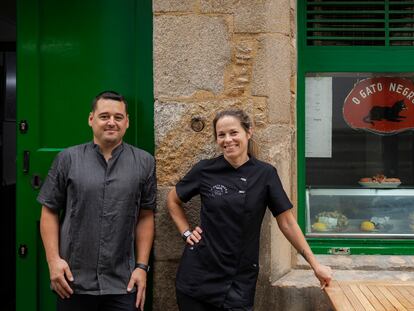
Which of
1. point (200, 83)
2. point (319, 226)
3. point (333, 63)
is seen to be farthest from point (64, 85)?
point (319, 226)

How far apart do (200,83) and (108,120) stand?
75 cm

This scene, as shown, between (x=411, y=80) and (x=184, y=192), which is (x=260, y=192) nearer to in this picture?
(x=184, y=192)

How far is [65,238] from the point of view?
2.49 m

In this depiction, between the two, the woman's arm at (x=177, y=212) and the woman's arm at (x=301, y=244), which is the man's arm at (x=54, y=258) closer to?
the woman's arm at (x=177, y=212)

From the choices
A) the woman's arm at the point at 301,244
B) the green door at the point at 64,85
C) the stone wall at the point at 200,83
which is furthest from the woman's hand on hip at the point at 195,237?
the green door at the point at 64,85

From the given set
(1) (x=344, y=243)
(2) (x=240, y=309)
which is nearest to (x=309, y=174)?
(1) (x=344, y=243)

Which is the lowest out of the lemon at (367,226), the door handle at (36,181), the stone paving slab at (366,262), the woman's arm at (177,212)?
the stone paving slab at (366,262)

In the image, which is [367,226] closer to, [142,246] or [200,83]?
[200,83]

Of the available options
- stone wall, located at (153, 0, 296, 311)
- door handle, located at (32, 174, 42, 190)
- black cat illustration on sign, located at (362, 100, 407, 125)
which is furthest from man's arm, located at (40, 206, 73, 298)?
black cat illustration on sign, located at (362, 100, 407, 125)

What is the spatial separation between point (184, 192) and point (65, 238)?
24.3 inches

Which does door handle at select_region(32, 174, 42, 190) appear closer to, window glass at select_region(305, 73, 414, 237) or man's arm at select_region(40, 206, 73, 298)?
man's arm at select_region(40, 206, 73, 298)

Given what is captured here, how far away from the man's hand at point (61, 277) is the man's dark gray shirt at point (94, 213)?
0.10 feet

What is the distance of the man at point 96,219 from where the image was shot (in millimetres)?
2447

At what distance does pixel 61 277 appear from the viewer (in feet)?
7.95
